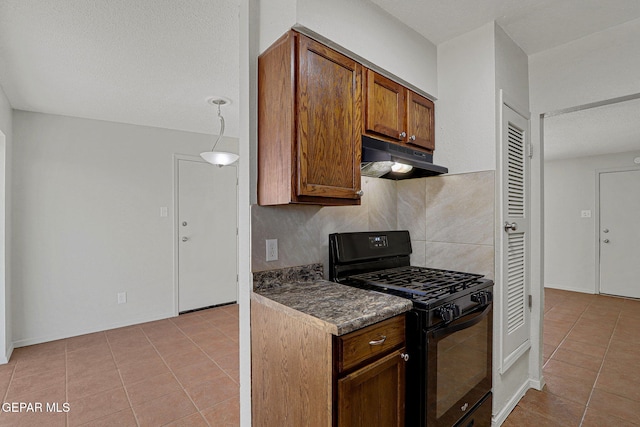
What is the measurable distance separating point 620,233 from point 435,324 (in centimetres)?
548

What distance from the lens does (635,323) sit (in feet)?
12.3

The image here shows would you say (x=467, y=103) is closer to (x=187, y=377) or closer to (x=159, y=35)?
(x=159, y=35)

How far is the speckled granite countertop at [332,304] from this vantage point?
1159mm

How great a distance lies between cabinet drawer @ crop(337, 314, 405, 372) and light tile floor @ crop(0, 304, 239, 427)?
125 centimetres

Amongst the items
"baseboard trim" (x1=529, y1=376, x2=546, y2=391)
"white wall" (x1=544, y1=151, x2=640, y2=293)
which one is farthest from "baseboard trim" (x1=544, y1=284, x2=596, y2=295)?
"baseboard trim" (x1=529, y1=376, x2=546, y2=391)

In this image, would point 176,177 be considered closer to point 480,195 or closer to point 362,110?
point 362,110

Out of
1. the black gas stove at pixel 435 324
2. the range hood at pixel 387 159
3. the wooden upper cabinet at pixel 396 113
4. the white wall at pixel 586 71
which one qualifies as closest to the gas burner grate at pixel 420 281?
the black gas stove at pixel 435 324

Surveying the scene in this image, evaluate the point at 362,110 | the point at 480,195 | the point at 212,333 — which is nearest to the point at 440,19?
the point at 362,110

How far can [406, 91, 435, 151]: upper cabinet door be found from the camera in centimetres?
198

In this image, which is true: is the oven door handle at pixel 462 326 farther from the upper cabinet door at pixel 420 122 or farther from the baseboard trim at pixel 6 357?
the baseboard trim at pixel 6 357

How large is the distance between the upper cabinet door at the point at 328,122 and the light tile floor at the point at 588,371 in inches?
74.9

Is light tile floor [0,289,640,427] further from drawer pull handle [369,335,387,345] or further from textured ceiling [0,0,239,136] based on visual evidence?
textured ceiling [0,0,239,136]

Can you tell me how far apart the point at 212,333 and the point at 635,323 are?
4.88m

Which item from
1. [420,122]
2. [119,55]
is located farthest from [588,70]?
[119,55]
